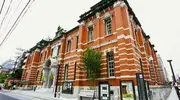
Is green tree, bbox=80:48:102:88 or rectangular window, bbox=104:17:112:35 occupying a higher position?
rectangular window, bbox=104:17:112:35

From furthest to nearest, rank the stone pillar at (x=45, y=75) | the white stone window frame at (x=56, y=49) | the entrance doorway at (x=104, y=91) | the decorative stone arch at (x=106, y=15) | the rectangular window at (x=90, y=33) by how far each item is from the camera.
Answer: the white stone window frame at (x=56, y=49), the stone pillar at (x=45, y=75), the rectangular window at (x=90, y=33), the decorative stone arch at (x=106, y=15), the entrance doorway at (x=104, y=91)

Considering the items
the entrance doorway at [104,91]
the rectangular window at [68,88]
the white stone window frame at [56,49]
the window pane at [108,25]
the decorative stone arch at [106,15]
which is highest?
the decorative stone arch at [106,15]

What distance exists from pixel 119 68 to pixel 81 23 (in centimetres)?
858

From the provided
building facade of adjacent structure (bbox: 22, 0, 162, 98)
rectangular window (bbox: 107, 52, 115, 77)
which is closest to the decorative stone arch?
building facade of adjacent structure (bbox: 22, 0, 162, 98)

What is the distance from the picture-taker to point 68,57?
646 inches

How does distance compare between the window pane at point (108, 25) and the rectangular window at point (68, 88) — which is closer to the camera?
the window pane at point (108, 25)

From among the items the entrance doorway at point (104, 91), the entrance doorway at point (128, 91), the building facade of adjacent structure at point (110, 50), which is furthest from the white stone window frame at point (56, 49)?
the entrance doorway at point (128, 91)

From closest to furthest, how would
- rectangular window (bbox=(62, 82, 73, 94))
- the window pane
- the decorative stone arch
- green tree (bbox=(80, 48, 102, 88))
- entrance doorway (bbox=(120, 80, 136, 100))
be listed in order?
entrance doorway (bbox=(120, 80, 136, 100)), green tree (bbox=(80, 48, 102, 88)), the decorative stone arch, the window pane, rectangular window (bbox=(62, 82, 73, 94))

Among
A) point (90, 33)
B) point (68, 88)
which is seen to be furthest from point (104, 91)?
point (90, 33)

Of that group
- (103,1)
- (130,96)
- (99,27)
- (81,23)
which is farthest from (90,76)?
(103,1)

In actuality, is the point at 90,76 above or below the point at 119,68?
below

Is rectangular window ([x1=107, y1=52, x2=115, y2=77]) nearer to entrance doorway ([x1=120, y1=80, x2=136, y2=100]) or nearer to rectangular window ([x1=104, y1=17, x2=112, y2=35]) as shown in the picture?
rectangular window ([x1=104, y1=17, x2=112, y2=35])

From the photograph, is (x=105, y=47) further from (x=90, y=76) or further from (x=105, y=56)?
(x=90, y=76)

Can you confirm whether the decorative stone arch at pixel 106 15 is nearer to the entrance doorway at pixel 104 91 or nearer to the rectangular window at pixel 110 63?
the rectangular window at pixel 110 63
